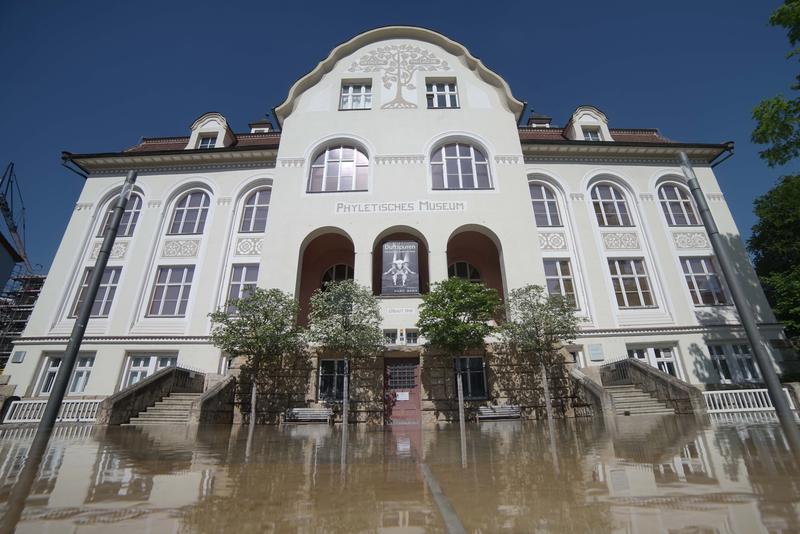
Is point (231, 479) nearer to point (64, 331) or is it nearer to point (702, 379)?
point (64, 331)

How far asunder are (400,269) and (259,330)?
267 inches

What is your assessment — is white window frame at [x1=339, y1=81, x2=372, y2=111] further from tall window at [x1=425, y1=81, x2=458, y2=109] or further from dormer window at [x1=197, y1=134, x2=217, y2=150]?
dormer window at [x1=197, y1=134, x2=217, y2=150]

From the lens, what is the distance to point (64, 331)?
18172 millimetres

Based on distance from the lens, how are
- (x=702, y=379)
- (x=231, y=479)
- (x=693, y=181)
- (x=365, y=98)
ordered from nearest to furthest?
(x=231, y=479) → (x=693, y=181) → (x=702, y=379) → (x=365, y=98)

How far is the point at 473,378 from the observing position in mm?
15250

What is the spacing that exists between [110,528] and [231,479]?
5.76ft

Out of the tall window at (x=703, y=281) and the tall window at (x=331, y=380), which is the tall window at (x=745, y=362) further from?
the tall window at (x=331, y=380)

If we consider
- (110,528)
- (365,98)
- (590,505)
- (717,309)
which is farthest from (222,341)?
(717,309)

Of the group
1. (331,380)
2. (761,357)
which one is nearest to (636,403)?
(761,357)

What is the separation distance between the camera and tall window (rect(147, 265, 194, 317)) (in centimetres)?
1900

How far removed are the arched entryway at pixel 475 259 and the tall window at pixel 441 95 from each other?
8.31 m

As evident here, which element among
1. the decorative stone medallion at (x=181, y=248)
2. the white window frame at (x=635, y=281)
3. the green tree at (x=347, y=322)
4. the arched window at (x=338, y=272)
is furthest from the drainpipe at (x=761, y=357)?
the decorative stone medallion at (x=181, y=248)

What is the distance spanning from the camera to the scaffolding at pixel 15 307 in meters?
41.8

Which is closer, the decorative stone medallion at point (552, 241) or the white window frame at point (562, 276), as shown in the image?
the white window frame at point (562, 276)
